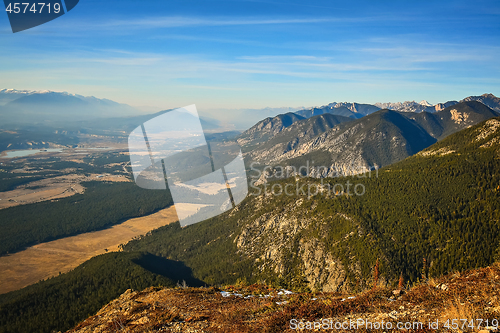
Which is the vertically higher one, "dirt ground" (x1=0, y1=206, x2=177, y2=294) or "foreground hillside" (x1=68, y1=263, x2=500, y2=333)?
"foreground hillside" (x1=68, y1=263, x2=500, y2=333)

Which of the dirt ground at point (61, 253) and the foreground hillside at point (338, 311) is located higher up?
the foreground hillside at point (338, 311)

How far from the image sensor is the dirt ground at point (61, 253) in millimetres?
89188

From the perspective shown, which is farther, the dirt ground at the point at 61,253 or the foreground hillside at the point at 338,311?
the dirt ground at the point at 61,253

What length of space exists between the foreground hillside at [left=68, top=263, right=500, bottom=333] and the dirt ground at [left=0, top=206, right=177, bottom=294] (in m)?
102

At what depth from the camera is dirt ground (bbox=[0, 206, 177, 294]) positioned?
89188 mm

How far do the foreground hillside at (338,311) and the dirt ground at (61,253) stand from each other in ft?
333

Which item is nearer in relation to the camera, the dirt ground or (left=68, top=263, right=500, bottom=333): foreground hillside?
(left=68, top=263, right=500, bottom=333): foreground hillside

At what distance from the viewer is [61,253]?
108000mm

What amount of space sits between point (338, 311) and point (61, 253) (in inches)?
5228

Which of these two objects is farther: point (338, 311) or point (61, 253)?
point (61, 253)

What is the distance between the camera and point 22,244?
368 ft

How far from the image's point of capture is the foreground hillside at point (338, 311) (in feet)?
25.3

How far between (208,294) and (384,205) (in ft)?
186

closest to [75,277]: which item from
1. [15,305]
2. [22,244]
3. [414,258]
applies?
[15,305]
